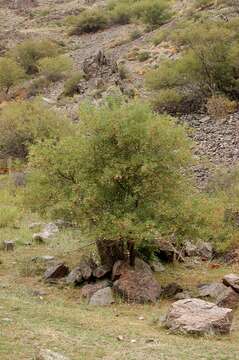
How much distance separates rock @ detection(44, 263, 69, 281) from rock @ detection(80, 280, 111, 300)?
56.4 inches

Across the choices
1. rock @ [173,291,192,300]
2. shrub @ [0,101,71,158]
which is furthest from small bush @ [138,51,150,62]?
rock @ [173,291,192,300]

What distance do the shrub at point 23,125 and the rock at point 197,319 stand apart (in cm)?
2296

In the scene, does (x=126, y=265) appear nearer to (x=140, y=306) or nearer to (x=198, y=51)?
(x=140, y=306)

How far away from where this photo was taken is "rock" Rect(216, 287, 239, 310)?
48.2 feet

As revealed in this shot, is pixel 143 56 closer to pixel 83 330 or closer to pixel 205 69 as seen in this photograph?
pixel 205 69

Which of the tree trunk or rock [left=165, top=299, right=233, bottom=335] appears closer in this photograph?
rock [left=165, top=299, right=233, bottom=335]

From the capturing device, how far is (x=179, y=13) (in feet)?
193

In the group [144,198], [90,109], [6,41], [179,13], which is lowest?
[6,41]

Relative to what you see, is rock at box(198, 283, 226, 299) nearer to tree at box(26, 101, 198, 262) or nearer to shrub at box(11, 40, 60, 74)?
tree at box(26, 101, 198, 262)

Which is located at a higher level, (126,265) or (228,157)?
(126,265)

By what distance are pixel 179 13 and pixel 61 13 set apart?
2946cm

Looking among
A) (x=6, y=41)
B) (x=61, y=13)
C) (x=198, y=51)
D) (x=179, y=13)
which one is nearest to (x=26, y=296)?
(x=198, y=51)

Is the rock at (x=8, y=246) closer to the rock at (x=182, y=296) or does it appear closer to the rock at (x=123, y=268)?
the rock at (x=123, y=268)

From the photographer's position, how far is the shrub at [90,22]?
69062mm
